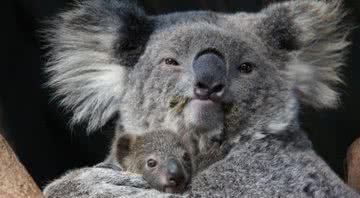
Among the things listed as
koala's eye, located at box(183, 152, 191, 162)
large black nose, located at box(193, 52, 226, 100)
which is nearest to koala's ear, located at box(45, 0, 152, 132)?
large black nose, located at box(193, 52, 226, 100)

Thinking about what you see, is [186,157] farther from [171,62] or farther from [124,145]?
[171,62]

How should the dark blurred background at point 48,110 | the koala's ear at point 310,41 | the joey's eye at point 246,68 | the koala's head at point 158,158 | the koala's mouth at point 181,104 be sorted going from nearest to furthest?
1. the koala's head at point 158,158
2. the koala's mouth at point 181,104
3. the joey's eye at point 246,68
4. the koala's ear at point 310,41
5. the dark blurred background at point 48,110

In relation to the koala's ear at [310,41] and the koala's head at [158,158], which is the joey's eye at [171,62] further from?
the koala's ear at [310,41]

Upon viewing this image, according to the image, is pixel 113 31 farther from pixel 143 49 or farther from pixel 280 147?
pixel 280 147

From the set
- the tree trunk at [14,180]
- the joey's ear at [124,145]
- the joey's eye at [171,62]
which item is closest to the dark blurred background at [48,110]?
the joey's ear at [124,145]

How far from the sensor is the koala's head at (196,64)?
3693mm

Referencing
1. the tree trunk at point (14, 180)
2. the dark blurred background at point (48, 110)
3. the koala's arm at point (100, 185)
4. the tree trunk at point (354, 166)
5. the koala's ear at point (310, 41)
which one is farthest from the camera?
the dark blurred background at point (48, 110)

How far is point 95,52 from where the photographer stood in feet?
13.8

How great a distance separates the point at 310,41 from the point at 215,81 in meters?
0.83

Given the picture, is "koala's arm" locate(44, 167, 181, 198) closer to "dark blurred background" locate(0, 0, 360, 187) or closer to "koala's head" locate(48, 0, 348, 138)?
"koala's head" locate(48, 0, 348, 138)

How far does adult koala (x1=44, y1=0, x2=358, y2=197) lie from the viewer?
3539mm

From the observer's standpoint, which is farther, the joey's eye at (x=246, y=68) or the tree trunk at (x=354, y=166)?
the tree trunk at (x=354, y=166)

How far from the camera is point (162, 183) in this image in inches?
139

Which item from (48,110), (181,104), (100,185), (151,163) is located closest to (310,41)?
(181,104)
